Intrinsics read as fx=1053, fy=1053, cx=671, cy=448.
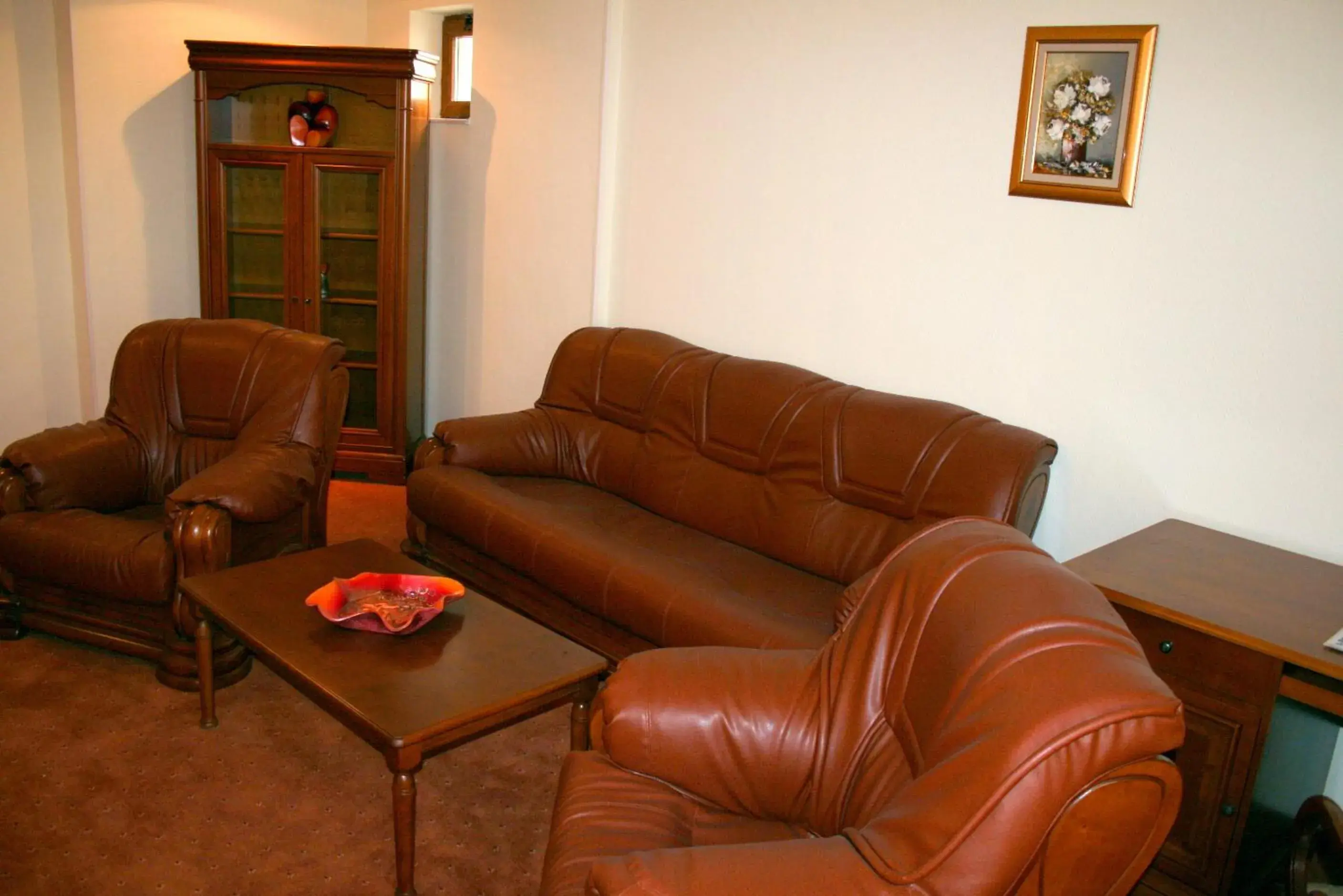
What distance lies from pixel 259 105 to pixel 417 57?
2.98ft

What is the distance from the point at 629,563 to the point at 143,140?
3.46 m

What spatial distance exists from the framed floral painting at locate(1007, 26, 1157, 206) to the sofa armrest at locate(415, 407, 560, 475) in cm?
184

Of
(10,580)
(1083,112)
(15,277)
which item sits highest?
(1083,112)

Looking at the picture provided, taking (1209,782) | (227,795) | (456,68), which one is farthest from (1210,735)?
(456,68)

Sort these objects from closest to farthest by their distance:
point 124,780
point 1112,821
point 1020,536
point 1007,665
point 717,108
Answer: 1. point 1112,821
2. point 1007,665
3. point 1020,536
4. point 124,780
5. point 717,108

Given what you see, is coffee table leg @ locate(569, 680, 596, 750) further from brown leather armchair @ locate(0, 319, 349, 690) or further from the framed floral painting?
the framed floral painting

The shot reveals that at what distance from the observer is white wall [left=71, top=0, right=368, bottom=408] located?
473cm

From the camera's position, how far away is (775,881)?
1.43 m

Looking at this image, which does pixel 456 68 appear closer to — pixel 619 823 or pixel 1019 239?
pixel 1019 239

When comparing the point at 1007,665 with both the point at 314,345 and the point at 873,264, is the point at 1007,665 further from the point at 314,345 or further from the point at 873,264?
the point at 314,345

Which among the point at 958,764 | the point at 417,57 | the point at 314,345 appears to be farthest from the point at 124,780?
the point at 417,57

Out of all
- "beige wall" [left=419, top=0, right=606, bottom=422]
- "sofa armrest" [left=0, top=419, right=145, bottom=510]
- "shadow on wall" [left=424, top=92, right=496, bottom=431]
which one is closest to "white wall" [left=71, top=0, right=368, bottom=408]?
"shadow on wall" [left=424, top=92, right=496, bottom=431]

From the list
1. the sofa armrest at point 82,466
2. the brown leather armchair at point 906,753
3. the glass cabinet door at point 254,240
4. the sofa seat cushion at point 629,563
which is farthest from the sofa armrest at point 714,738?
the glass cabinet door at point 254,240

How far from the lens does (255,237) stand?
16.2ft
